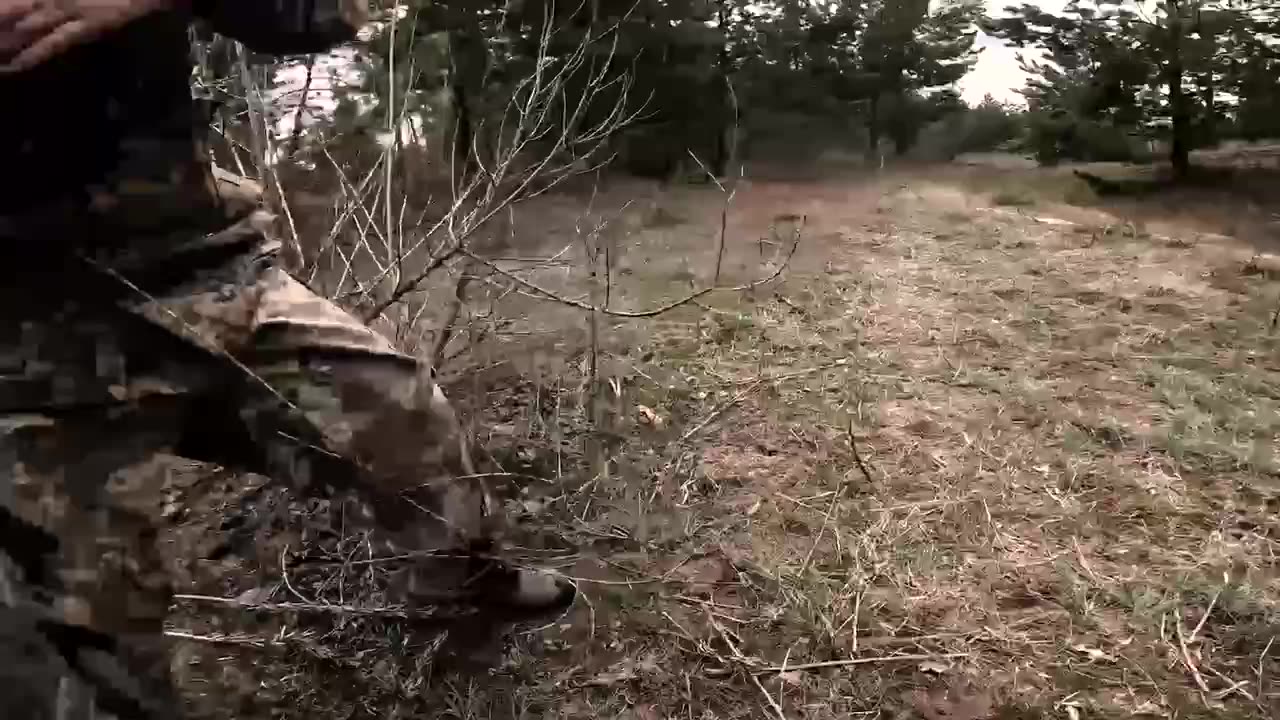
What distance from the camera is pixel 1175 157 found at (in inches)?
161

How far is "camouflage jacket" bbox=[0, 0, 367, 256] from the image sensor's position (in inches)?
36.2

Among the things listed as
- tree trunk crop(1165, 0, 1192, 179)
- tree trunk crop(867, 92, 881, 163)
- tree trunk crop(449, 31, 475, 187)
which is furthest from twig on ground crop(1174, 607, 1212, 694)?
tree trunk crop(1165, 0, 1192, 179)

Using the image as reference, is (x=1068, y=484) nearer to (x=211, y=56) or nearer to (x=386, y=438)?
(x=386, y=438)

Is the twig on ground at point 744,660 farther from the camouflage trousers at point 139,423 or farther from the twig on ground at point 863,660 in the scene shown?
the camouflage trousers at point 139,423

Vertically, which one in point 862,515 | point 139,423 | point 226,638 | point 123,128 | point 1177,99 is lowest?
point 226,638

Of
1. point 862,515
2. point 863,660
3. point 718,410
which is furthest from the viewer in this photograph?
point 718,410

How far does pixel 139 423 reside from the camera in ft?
3.42

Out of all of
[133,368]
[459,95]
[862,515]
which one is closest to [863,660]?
[862,515]

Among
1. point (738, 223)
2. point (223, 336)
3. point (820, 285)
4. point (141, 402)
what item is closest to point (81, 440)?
point (141, 402)

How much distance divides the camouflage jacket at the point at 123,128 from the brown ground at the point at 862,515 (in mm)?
775

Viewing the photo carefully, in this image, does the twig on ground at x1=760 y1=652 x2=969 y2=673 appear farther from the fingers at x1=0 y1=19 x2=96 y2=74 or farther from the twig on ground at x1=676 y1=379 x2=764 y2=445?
the fingers at x1=0 y1=19 x2=96 y2=74

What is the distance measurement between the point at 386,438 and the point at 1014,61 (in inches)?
147

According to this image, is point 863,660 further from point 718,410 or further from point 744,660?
point 718,410

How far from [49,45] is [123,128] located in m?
0.20
